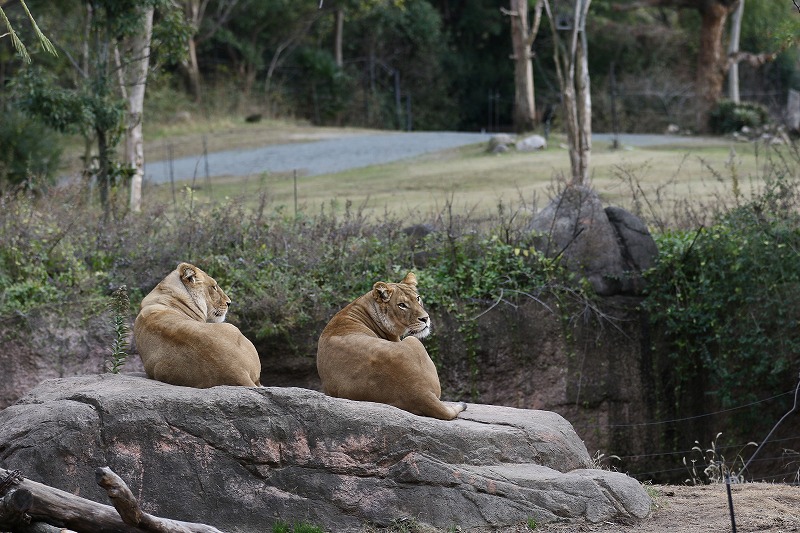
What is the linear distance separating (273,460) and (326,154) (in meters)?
26.4

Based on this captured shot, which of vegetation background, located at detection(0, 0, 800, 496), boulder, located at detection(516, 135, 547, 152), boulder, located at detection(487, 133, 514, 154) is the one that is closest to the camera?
vegetation background, located at detection(0, 0, 800, 496)

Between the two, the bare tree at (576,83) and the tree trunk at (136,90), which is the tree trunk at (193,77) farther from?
the bare tree at (576,83)

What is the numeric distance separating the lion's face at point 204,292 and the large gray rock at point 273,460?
153 centimetres

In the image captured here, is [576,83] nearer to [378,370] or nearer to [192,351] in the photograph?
[378,370]

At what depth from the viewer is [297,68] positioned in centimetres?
4747

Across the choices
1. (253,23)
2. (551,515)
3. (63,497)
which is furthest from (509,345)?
(253,23)

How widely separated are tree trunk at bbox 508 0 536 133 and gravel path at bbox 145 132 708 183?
6.77 ft

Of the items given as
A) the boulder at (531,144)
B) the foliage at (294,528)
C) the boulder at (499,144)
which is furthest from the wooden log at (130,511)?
the boulder at (531,144)

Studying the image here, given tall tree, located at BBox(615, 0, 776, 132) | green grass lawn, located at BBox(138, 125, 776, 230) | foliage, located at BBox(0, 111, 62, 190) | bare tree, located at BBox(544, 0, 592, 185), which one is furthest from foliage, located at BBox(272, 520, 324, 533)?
tall tree, located at BBox(615, 0, 776, 132)

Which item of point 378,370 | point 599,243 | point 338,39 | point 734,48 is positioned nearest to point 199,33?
point 338,39

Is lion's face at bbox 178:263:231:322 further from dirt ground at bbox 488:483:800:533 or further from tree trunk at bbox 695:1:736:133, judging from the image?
tree trunk at bbox 695:1:736:133

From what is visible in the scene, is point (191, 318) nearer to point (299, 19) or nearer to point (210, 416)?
point (210, 416)

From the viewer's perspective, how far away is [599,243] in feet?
48.6

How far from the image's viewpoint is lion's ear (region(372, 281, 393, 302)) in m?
9.25
